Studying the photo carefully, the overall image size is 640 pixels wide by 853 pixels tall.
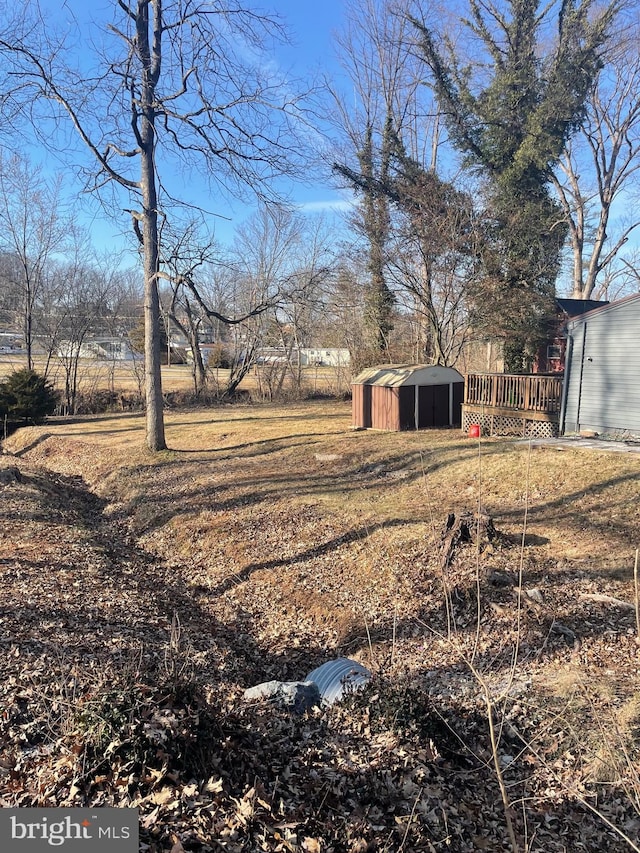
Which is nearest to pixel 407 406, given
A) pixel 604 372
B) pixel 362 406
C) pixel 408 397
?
pixel 408 397

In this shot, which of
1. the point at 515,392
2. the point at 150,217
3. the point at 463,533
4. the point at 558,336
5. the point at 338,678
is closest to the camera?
the point at 338,678

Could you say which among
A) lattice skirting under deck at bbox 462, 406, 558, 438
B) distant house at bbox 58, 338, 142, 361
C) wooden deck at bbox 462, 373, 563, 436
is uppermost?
distant house at bbox 58, 338, 142, 361

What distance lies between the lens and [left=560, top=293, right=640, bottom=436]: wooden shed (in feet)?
35.8

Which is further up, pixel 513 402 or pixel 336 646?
pixel 513 402

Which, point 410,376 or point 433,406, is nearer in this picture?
point 410,376

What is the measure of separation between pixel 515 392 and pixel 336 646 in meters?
9.49

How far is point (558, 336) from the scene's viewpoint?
62.6ft

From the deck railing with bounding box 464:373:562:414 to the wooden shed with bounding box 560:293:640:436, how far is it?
0.43 m

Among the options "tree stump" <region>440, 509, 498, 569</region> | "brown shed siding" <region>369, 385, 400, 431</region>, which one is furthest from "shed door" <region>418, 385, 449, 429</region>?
"tree stump" <region>440, 509, 498, 569</region>

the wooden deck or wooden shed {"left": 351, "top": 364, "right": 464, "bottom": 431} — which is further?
wooden shed {"left": 351, "top": 364, "right": 464, "bottom": 431}

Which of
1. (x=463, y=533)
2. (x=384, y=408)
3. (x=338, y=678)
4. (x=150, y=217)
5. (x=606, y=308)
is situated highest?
(x=150, y=217)

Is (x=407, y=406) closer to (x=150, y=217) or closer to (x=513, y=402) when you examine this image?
(x=513, y=402)

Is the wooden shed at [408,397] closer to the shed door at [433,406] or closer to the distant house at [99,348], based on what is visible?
the shed door at [433,406]

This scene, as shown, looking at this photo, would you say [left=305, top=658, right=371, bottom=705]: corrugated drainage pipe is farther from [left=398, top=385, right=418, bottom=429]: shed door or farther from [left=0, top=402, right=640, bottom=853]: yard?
[left=398, top=385, right=418, bottom=429]: shed door
